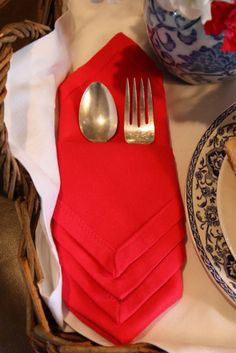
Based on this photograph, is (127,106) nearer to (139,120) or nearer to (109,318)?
(139,120)

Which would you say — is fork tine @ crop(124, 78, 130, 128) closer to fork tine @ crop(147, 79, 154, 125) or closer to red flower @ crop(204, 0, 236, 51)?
fork tine @ crop(147, 79, 154, 125)

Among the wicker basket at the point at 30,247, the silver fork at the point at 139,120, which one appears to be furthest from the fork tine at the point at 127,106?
the wicker basket at the point at 30,247

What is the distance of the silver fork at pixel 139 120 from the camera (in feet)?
1.76

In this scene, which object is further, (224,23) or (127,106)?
(127,106)

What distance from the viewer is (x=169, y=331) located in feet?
1.47

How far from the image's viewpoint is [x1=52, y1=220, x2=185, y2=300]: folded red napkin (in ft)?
1.48

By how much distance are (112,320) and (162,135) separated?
Result: 0.21 m

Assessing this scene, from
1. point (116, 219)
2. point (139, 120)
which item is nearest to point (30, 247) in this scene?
point (116, 219)

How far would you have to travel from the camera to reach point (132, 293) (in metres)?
0.45

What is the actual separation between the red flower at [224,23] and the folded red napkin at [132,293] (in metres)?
0.20

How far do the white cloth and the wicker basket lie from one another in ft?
0.04

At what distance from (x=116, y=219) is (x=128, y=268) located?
5cm

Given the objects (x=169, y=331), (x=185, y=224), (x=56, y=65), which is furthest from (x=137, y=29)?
(x=169, y=331)

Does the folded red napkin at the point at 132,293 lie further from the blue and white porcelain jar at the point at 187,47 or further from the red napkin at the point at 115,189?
the blue and white porcelain jar at the point at 187,47
